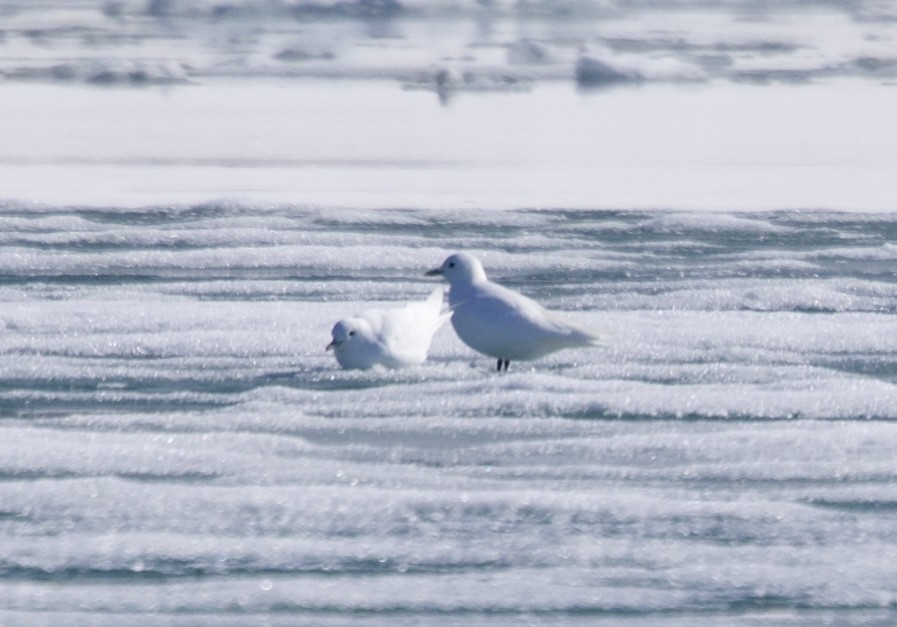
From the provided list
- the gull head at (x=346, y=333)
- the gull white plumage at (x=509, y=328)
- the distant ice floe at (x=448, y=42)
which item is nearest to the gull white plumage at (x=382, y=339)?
the gull head at (x=346, y=333)

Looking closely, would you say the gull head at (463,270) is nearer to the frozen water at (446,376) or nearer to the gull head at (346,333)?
the frozen water at (446,376)

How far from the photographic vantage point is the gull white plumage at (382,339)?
19.0ft

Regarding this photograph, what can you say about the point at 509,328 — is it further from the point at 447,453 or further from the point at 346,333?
the point at 447,453

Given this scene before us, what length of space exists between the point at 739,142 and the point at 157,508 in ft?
33.4

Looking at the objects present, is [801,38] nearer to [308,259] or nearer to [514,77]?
[514,77]

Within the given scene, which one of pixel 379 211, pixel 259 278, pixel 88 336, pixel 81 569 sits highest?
pixel 379 211

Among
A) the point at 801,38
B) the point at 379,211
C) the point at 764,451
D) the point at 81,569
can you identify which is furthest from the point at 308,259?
the point at 801,38

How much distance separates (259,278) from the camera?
8.20 metres

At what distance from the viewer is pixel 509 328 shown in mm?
5688

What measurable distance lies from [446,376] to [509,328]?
33 centimetres

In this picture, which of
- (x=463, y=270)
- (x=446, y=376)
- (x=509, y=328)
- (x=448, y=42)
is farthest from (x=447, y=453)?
(x=448, y=42)

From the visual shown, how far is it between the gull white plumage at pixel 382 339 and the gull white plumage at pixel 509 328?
0.15m

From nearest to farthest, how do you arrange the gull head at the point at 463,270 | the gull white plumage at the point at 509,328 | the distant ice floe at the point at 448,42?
the gull white plumage at the point at 509,328 → the gull head at the point at 463,270 → the distant ice floe at the point at 448,42

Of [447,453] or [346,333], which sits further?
[346,333]
